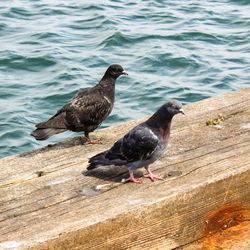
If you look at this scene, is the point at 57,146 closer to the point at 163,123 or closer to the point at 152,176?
the point at 163,123

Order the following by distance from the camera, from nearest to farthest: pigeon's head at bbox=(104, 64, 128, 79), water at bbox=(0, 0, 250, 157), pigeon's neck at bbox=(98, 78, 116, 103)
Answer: pigeon's neck at bbox=(98, 78, 116, 103) → pigeon's head at bbox=(104, 64, 128, 79) → water at bbox=(0, 0, 250, 157)

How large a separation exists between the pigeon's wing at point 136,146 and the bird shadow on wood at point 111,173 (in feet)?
0.29

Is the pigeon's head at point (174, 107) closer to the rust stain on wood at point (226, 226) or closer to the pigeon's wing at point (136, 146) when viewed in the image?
the pigeon's wing at point (136, 146)

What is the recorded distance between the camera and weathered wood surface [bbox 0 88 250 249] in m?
2.71

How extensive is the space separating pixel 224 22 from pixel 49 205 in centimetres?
1112

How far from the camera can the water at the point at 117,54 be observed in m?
9.12

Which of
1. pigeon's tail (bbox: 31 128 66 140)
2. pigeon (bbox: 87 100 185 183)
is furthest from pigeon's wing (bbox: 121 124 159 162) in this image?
pigeon's tail (bbox: 31 128 66 140)

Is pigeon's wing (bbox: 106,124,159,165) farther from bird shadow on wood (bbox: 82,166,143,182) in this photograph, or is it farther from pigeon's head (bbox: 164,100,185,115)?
pigeon's head (bbox: 164,100,185,115)

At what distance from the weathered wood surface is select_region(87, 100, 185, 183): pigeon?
77 millimetres

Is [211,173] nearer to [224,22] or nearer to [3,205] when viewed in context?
[3,205]

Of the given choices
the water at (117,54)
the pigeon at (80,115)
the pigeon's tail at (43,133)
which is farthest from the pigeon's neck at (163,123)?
the water at (117,54)

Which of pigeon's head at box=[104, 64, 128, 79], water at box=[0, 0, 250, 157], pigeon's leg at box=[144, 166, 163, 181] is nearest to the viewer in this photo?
pigeon's leg at box=[144, 166, 163, 181]

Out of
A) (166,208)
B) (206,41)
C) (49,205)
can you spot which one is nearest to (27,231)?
(49,205)

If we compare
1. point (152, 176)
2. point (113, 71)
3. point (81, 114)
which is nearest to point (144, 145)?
point (152, 176)
